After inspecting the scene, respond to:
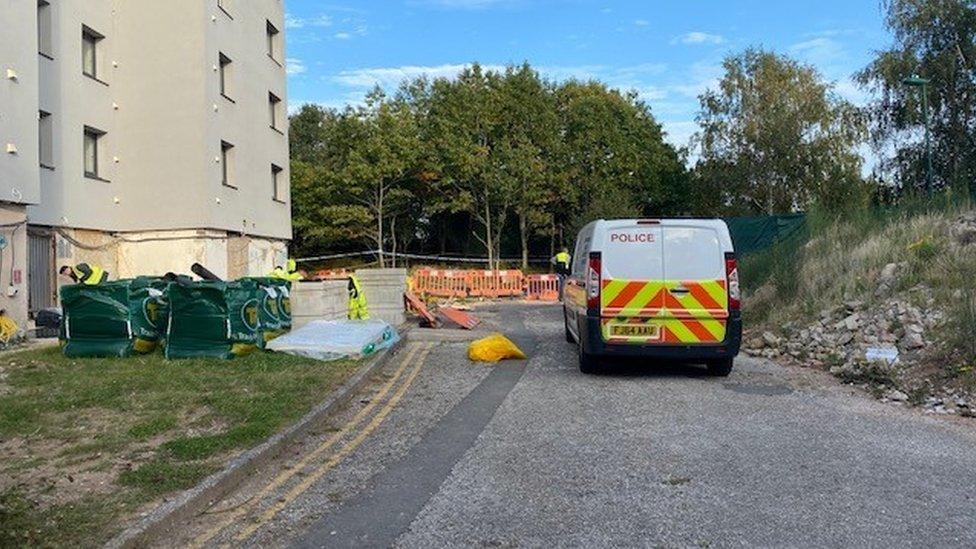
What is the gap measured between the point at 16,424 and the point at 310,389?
9.43 ft

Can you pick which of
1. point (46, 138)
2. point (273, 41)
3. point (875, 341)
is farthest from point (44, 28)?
point (875, 341)

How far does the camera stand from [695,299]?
394 inches

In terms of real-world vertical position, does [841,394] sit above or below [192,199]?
below

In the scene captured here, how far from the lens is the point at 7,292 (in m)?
14.6

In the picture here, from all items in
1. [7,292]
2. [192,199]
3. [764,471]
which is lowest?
[764,471]

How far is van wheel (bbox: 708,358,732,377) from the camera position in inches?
410

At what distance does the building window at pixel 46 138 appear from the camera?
1839 centimetres

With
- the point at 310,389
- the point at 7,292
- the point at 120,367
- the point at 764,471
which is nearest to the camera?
the point at 764,471

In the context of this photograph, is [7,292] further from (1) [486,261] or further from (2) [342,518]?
(1) [486,261]

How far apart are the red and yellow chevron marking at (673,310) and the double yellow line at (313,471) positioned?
2.84 metres

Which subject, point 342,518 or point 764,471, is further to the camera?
point 764,471

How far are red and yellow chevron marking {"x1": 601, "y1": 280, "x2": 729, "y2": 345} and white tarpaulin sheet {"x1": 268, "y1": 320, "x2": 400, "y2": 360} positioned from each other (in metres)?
3.82

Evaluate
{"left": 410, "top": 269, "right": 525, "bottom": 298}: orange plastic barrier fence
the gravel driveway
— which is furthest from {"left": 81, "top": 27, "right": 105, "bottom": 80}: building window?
the gravel driveway

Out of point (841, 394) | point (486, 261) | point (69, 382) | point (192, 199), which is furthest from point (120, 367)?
point (486, 261)
